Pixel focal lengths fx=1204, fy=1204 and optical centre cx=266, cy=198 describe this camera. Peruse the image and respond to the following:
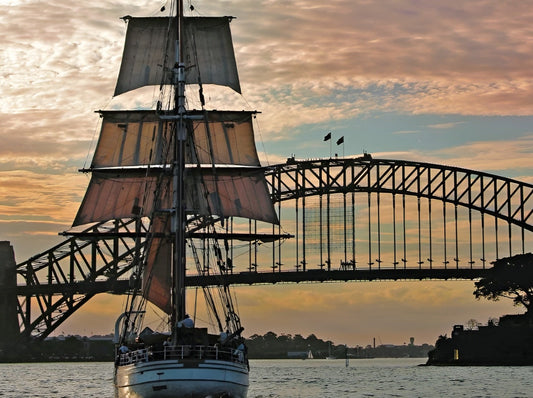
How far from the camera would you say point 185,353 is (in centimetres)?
4628

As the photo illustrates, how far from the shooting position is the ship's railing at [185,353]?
152 feet

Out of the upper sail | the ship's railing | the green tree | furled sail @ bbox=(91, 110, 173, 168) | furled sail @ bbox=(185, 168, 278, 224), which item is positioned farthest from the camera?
the green tree

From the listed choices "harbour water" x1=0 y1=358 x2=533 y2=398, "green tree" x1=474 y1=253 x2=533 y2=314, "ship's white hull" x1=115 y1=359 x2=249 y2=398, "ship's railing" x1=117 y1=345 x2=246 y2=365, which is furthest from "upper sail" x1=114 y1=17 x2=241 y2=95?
"green tree" x1=474 y1=253 x2=533 y2=314

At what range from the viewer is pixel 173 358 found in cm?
4625

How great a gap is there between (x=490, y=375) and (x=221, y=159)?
32531mm

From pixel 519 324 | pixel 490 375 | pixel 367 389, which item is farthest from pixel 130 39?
pixel 519 324

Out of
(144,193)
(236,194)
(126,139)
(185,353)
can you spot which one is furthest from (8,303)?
(185,353)

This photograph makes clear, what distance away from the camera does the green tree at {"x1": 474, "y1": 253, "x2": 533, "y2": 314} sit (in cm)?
11944

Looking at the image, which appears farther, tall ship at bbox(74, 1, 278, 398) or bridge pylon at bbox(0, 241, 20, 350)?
bridge pylon at bbox(0, 241, 20, 350)

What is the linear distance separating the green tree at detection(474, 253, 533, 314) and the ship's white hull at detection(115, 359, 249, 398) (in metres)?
75.8

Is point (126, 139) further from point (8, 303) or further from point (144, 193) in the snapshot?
point (8, 303)

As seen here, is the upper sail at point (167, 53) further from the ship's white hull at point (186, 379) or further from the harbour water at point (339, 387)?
the ship's white hull at point (186, 379)

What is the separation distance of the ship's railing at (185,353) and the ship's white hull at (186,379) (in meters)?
0.52

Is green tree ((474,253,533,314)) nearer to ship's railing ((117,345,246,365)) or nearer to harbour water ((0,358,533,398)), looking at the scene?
harbour water ((0,358,533,398))
